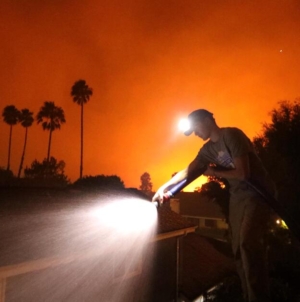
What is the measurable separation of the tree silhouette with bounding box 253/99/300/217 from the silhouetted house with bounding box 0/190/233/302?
22.1 feet

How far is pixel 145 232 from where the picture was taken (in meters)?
12.8

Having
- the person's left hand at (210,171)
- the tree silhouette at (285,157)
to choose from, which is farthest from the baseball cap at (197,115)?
the tree silhouette at (285,157)

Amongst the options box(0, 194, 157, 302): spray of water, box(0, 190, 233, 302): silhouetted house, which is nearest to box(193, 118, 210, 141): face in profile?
box(0, 194, 157, 302): spray of water

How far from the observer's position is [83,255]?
798 centimetres

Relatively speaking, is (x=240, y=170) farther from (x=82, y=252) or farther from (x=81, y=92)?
(x=81, y=92)

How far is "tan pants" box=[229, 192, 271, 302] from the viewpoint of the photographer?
322 cm

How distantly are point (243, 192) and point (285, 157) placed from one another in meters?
19.3

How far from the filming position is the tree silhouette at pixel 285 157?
2130 cm

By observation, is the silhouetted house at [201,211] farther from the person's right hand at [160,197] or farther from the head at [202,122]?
the head at [202,122]

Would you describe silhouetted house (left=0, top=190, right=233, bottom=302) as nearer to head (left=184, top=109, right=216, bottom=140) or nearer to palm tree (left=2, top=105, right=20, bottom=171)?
head (left=184, top=109, right=216, bottom=140)

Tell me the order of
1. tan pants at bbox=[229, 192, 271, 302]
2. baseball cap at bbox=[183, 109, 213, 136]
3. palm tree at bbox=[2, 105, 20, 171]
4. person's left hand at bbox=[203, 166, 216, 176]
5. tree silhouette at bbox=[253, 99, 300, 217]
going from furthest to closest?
palm tree at bbox=[2, 105, 20, 171]
tree silhouette at bbox=[253, 99, 300, 217]
person's left hand at bbox=[203, 166, 216, 176]
baseball cap at bbox=[183, 109, 213, 136]
tan pants at bbox=[229, 192, 271, 302]

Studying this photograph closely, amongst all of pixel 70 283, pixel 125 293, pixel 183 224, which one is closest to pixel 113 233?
pixel 70 283

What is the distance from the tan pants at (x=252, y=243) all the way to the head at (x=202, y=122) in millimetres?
569

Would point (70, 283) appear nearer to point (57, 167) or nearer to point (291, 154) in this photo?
point (291, 154)
